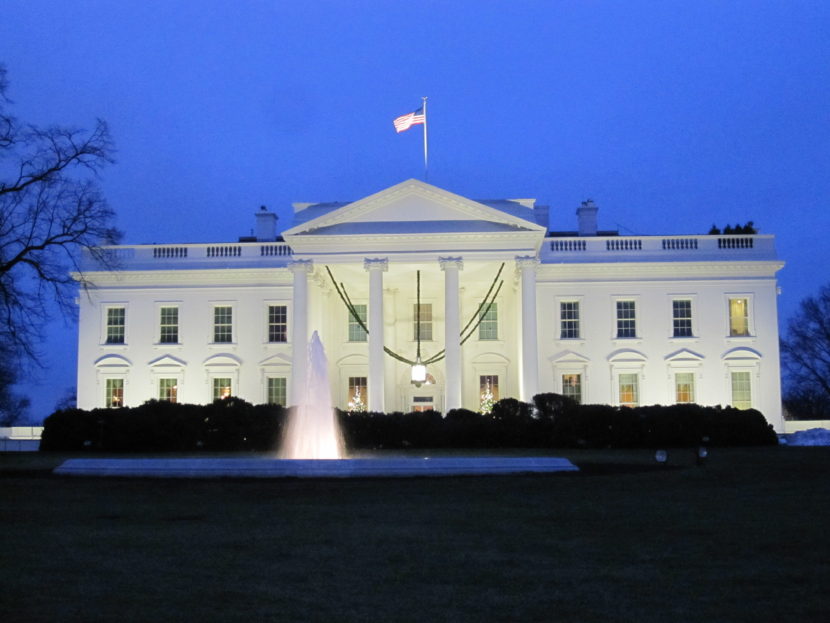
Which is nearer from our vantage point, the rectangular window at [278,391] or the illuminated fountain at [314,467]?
the illuminated fountain at [314,467]

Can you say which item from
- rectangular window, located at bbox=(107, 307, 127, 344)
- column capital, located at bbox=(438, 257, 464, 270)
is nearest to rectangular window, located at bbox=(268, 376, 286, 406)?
rectangular window, located at bbox=(107, 307, 127, 344)

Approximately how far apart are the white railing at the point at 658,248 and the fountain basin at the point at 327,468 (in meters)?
25.9

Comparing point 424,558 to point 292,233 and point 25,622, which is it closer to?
point 25,622

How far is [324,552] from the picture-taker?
945cm

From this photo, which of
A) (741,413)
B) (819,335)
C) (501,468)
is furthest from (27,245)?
(819,335)

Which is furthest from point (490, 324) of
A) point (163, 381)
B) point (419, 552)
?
point (419, 552)

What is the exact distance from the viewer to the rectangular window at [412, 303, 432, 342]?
44.3 m

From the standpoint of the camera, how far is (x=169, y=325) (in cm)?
4416

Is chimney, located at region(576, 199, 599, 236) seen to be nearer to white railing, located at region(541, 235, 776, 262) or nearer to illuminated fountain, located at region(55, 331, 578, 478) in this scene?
white railing, located at region(541, 235, 776, 262)

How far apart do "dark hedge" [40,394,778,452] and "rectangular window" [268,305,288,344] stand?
11.0m

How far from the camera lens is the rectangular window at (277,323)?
1725 inches

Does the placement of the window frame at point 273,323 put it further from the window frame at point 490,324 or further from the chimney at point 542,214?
the chimney at point 542,214

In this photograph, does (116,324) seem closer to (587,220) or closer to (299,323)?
(299,323)

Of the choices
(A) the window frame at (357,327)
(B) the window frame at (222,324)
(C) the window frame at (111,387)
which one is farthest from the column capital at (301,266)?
(C) the window frame at (111,387)
